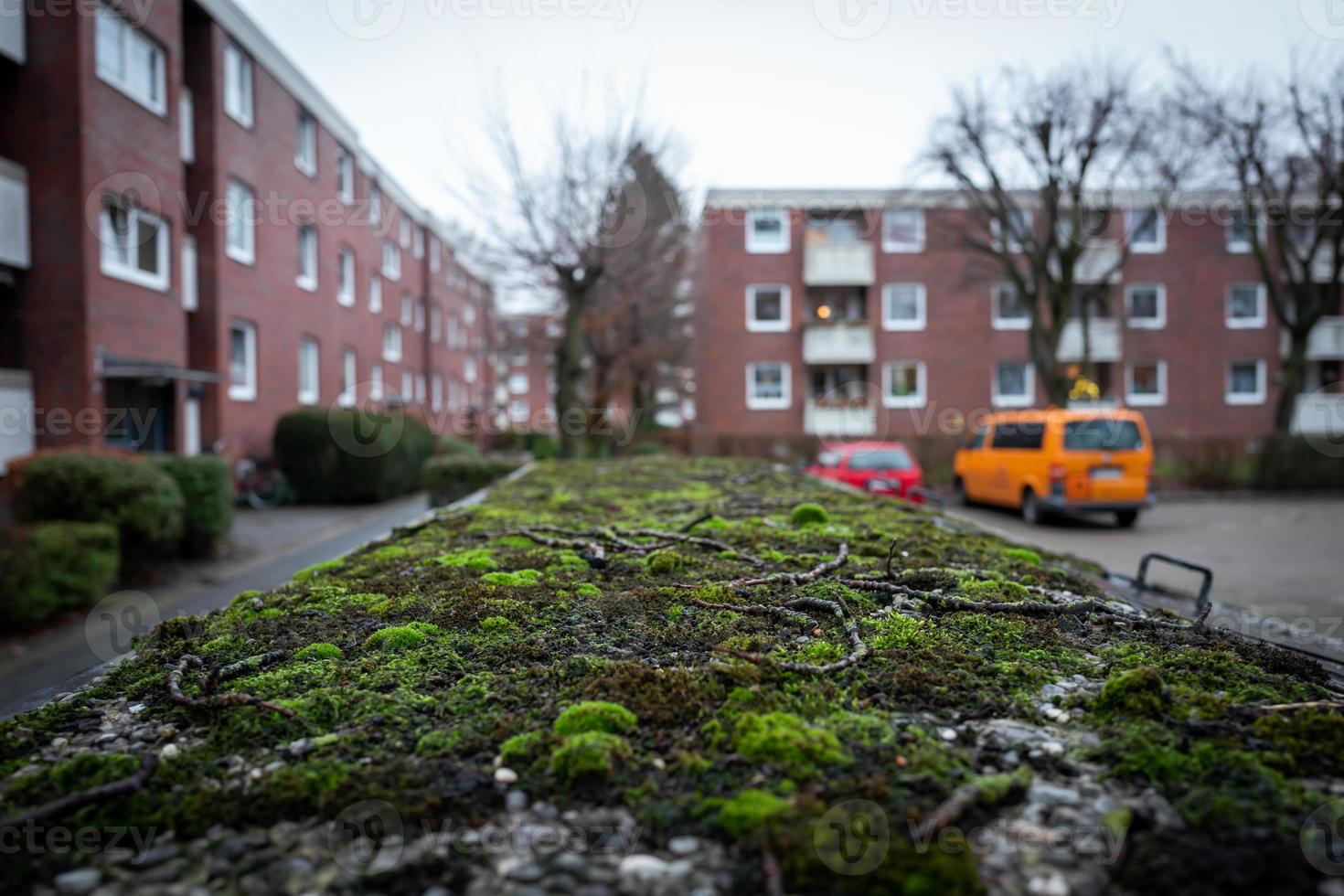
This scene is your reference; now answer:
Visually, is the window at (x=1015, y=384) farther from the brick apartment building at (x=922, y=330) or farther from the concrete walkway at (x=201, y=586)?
the concrete walkway at (x=201, y=586)

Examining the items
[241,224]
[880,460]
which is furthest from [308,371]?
[880,460]

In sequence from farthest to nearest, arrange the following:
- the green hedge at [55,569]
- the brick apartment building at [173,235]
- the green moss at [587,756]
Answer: the brick apartment building at [173,235]
the green hedge at [55,569]
the green moss at [587,756]

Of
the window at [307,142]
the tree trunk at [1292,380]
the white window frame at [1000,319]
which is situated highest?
the window at [307,142]

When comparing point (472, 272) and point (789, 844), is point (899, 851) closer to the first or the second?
point (789, 844)

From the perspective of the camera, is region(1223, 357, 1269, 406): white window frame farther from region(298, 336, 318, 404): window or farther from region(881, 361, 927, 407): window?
region(298, 336, 318, 404): window

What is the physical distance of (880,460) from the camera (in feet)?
52.2

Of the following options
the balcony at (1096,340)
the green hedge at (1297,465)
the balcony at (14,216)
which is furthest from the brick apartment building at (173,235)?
the green hedge at (1297,465)

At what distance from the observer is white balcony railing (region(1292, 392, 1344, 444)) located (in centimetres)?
3338

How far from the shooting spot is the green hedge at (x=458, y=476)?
14.1 metres

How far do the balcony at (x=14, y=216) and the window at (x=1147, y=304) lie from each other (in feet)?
116

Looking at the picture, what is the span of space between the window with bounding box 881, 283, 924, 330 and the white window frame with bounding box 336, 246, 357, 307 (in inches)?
784

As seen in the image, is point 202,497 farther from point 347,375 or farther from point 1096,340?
point 1096,340

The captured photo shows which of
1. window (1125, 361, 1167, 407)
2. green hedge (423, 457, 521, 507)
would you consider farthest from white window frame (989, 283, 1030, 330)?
green hedge (423, 457, 521, 507)

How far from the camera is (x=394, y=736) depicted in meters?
2.05
